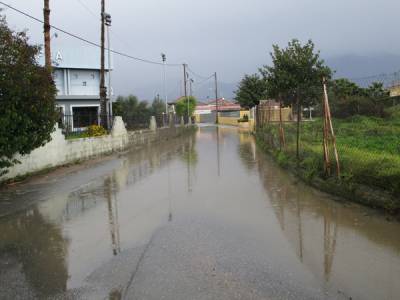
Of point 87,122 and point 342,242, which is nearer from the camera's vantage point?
point 342,242

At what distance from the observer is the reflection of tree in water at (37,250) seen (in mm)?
5152

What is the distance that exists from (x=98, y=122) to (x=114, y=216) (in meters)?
18.2

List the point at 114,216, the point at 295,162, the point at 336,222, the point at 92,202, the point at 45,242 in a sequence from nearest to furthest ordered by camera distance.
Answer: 1. the point at 45,242
2. the point at 336,222
3. the point at 114,216
4. the point at 92,202
5. the point at 295,162

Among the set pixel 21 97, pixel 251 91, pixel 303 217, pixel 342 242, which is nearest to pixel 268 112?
pixel 21 97

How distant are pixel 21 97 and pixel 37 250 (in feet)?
21.5

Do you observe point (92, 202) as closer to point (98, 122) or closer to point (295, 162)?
point (295, 162)

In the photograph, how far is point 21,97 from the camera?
1198cm

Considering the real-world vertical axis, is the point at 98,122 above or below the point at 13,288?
above

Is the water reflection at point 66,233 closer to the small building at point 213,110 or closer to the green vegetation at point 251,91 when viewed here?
the green vegetation at point 251,91

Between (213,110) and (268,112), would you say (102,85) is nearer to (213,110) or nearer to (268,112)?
(268,112)

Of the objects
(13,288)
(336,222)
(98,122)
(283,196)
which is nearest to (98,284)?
(13,288)

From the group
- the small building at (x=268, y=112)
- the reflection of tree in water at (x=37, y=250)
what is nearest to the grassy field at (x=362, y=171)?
the reflection of tree in water at (x=37, y=250)

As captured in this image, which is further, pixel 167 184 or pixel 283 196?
pixel 167 184

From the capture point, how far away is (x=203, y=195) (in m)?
10.3
